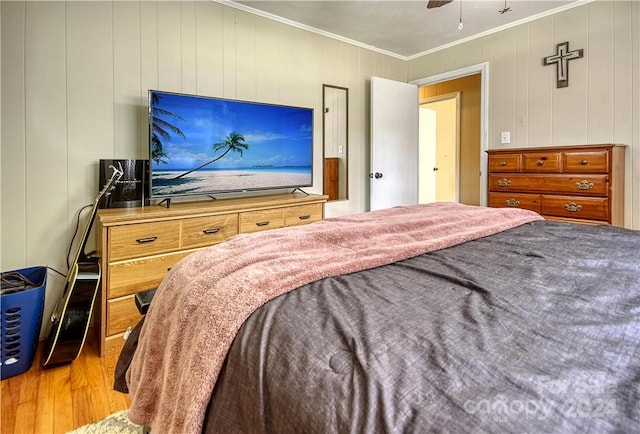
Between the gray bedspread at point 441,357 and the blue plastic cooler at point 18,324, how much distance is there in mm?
1831

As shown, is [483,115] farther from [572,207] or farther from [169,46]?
[169,46]

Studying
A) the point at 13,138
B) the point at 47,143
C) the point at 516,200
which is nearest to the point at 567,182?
the point at 516,200

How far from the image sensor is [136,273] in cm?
218

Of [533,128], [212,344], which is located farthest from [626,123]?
[212,344]

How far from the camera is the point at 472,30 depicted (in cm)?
371

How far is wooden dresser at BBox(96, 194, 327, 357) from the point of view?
2.09 m

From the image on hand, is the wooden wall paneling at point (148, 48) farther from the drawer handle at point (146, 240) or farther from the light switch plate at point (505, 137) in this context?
the light switch plate at point (505, 137)

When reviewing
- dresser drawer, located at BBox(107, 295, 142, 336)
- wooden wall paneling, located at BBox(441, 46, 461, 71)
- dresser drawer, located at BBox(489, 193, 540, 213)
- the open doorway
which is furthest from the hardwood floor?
the open doorway

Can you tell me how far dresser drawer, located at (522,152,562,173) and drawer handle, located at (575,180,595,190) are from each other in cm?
19

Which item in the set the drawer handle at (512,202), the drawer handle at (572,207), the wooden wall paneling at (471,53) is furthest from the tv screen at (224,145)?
the drawer handle at (572,207)

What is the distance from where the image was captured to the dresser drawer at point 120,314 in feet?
6.93

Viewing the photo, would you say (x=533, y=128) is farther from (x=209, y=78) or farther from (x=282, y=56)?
(x=209, y=78)

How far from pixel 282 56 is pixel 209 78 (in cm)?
80

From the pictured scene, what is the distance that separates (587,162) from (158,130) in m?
3.19
